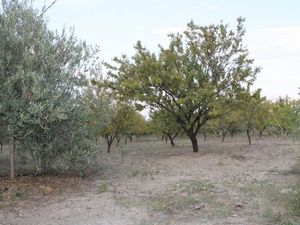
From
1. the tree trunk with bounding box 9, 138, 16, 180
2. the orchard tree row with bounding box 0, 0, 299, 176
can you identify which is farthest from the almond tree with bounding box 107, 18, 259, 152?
the tree trunk with bounding box 9, 138, 16, 180

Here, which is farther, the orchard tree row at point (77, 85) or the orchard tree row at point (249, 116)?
the orchard tree row at point (249, 116)

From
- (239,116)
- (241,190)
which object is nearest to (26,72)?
(241,190)

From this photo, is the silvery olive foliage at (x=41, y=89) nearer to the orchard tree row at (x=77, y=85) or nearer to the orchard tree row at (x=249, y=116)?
the orchard tree row at (x=77, y=85)

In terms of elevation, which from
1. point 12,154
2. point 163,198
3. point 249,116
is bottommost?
point 163,198

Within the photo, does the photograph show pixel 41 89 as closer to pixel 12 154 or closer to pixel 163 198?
pixel 12 154

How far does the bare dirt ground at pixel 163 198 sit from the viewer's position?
24.2 ft

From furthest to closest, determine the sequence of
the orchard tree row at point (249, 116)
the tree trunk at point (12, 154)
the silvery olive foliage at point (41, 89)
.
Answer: the orchard tree row at point (249, 116) → the tree trunk at point (12, 154) → the silvery olive foliage at point (41, 89)

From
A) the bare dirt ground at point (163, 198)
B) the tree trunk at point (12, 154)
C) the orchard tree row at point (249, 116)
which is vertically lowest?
the bare dirt ground at point (163, 198)

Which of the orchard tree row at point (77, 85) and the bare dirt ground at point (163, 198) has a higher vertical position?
the orchard tree row at point (77, 85)

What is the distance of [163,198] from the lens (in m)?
8.76

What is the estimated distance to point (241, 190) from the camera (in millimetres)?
9094

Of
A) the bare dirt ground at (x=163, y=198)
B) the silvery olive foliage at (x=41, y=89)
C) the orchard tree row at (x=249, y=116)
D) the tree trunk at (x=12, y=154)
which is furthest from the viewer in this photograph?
the orchard tree row at (x=249, y=116)

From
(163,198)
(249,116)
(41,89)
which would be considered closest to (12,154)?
(41,89)

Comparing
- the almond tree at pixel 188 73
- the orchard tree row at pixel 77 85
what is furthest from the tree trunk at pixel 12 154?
the almond tree at pixel 188 73
